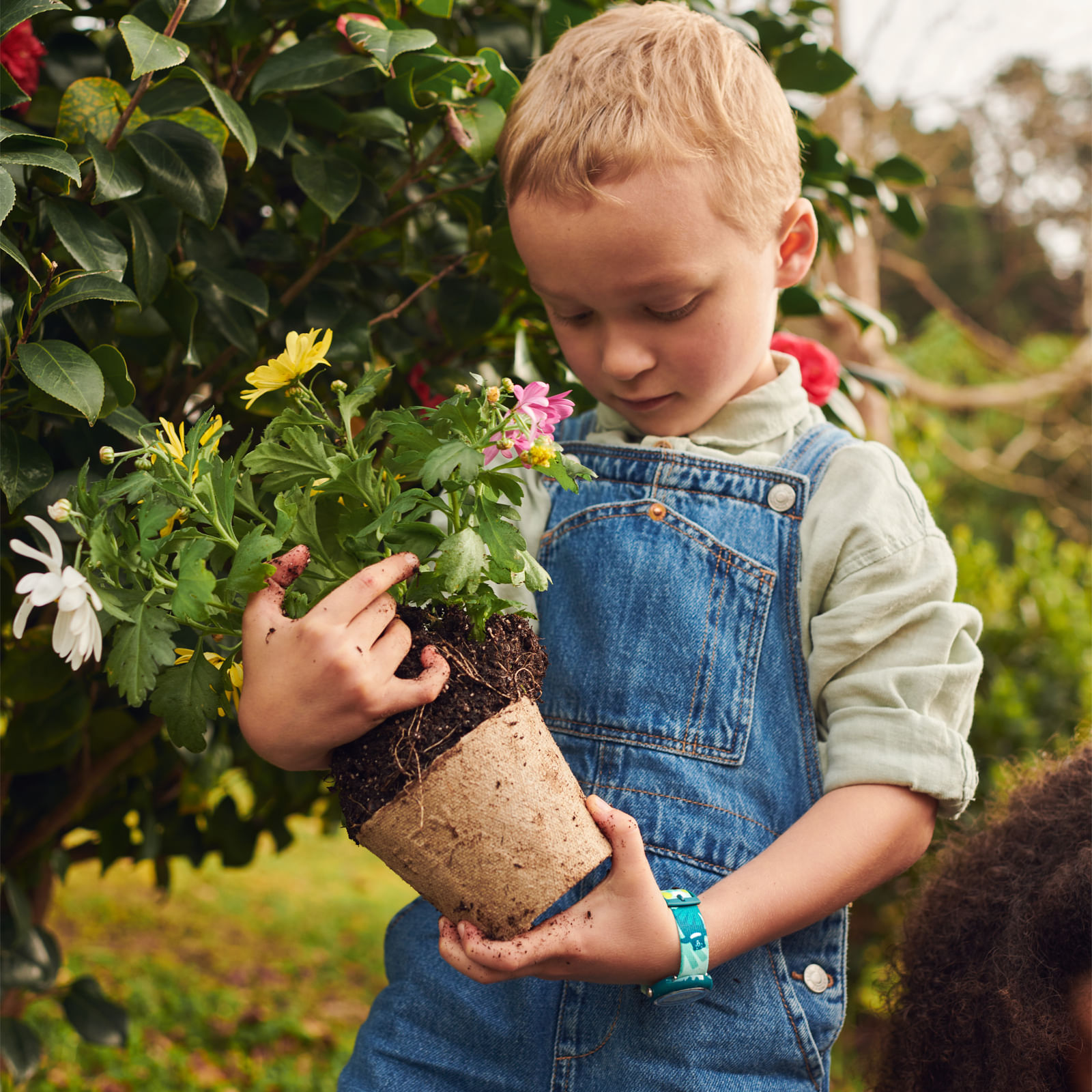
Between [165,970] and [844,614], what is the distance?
3419 mm

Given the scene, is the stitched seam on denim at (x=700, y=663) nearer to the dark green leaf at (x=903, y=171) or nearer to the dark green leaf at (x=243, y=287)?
the dark green leaf at (x=243, y=287)

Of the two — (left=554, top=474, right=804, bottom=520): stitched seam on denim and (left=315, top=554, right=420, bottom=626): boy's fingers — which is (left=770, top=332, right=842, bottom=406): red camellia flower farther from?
(left=315, top=554, right=420, bottom=626): boy's fingers

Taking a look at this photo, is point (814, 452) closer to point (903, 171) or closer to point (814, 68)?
point (814, 68)

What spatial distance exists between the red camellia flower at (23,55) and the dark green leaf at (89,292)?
45 centimetres

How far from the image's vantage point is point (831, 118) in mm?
5328

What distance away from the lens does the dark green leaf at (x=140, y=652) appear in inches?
33.5

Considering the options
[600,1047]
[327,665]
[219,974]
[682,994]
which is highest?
[327,665]

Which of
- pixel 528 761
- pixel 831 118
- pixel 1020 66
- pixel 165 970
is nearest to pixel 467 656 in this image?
pixel 528 761

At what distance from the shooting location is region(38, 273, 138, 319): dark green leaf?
996mm

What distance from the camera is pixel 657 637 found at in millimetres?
1203

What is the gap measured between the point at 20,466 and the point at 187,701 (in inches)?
13.9

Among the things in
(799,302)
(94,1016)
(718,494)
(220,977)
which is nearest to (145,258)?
(718,494)

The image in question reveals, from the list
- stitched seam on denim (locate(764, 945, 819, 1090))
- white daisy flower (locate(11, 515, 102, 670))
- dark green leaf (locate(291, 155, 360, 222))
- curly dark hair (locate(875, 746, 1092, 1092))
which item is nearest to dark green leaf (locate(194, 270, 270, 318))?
dark green leaf (locate(291, 155, 360, 222))

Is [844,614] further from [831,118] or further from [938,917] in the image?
[831,118]
